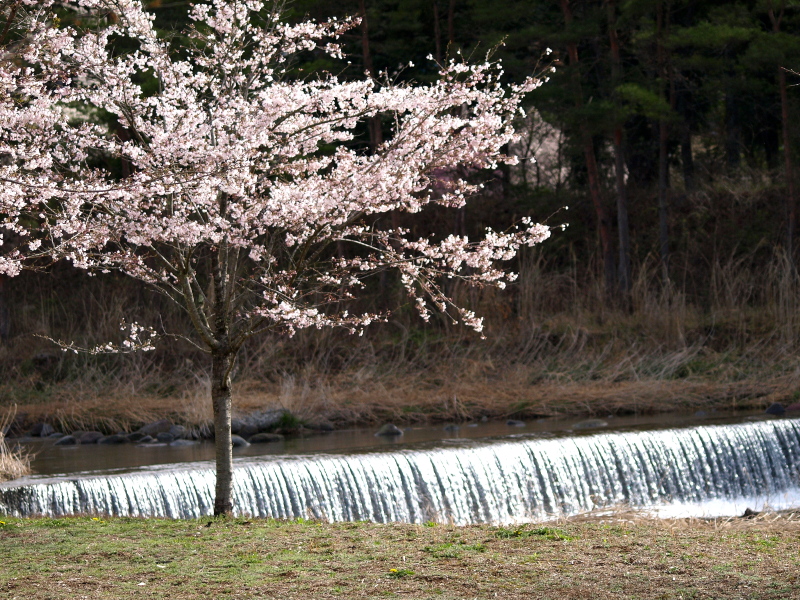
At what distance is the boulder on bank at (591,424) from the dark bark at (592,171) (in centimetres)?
452

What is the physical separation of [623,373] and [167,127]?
9.50 m

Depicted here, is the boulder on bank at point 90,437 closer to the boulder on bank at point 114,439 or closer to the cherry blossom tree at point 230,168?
the boulder on bank at point 114,439

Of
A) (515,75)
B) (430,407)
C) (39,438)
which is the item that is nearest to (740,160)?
(515,75)

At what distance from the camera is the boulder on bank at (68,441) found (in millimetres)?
11695

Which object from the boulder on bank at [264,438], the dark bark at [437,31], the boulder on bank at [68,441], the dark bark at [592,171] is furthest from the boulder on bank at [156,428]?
the dark bark at [437,31]

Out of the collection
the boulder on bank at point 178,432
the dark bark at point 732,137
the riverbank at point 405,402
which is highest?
the dark bark at point 732,137

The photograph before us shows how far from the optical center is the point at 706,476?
987 cm

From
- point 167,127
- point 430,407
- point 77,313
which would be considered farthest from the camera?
point 77,313

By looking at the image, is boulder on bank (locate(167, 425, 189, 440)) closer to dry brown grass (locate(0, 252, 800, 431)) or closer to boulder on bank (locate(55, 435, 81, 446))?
dry brown grass (locate(0, 252, 800, 431))

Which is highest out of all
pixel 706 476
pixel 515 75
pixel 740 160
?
pixel 515 75

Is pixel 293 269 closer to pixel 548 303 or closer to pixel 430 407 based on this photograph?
pixel 430 407

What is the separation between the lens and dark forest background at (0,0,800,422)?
14094 mm

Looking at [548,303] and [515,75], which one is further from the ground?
[515,75]

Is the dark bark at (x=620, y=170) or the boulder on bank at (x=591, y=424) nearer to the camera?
the boulder on bank at (x=591, y=424)
